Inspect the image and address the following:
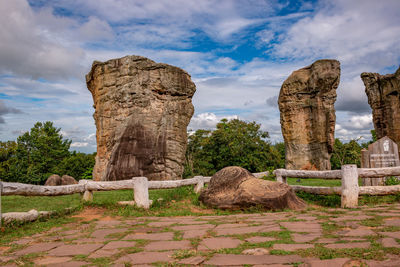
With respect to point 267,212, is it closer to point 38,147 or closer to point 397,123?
point 397,123

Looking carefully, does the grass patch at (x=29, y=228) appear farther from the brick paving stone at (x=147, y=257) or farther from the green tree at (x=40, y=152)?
the green tree at (x=40, y=152)

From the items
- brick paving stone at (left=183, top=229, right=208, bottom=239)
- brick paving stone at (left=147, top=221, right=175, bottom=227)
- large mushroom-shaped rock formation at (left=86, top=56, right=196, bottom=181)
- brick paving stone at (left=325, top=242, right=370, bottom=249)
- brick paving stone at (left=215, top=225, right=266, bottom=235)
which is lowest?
brick paving stone at (left=147, top=221, right=175, bottom=227)

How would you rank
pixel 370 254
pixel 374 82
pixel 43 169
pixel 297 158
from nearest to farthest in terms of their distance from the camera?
pixel 370 254 < pixel 297 158 < pixel 374 82 < pixel 43 169

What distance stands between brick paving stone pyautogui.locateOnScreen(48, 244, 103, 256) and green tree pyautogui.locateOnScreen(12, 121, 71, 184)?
1316 inches

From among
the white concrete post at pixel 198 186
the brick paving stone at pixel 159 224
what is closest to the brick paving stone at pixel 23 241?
the brick paving stone at pixel 159 224

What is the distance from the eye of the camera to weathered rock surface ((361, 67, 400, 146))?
2234cm

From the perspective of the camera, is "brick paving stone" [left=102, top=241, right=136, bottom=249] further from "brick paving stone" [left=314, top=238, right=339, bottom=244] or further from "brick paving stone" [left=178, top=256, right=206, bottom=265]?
"brick paving stone" [left=314, top=238, right=339, bottom=244]

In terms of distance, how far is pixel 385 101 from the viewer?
23.2 m

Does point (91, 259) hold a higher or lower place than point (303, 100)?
lower

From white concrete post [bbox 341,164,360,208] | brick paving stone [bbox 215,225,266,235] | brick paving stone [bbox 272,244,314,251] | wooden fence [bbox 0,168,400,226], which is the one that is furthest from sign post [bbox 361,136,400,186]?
brick paving stone [bbox 272,244,314,251]

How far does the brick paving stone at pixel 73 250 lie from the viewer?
160 inches

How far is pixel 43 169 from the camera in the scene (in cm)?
3744

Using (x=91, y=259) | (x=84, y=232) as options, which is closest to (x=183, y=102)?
(x=84, y=232)

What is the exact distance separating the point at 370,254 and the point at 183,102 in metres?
15.3
